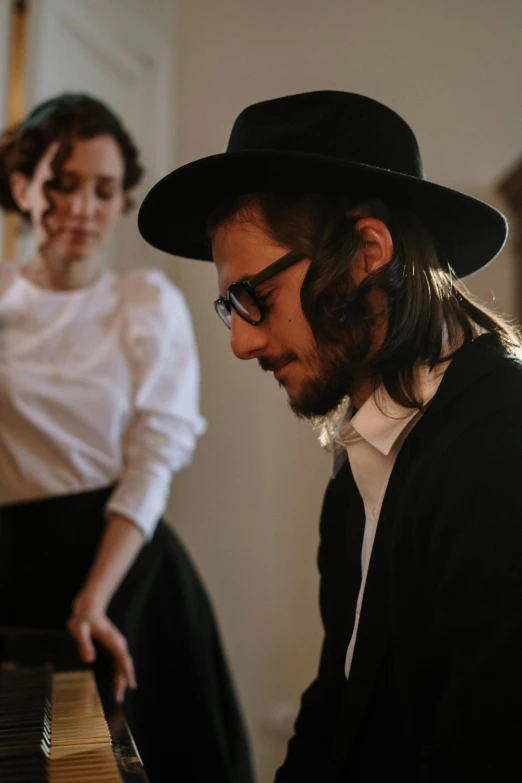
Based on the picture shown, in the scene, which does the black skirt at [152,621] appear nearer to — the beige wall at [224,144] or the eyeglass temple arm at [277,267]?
the beige wall at [224,144]

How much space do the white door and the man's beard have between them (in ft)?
5.21

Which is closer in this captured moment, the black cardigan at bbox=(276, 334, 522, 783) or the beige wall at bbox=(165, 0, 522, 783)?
the black cardigan at bbox=(276, 334, 522, 783)

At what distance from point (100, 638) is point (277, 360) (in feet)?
2.31

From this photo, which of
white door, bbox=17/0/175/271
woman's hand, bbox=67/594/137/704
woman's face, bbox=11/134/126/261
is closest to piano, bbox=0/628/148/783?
woman's hand, bbox=67/594/137/704

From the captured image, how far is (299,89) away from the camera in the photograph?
2252 mm

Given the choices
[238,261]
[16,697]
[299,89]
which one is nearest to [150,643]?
[16,697]

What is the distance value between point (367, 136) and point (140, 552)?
100 centimetres

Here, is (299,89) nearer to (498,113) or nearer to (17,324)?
(498,113)

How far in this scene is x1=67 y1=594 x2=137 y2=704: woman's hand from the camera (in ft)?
4.41

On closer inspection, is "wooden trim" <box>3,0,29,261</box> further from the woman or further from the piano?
the piano

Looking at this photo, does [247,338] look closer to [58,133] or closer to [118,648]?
[118,648]

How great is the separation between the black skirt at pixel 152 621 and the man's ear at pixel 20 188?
662 mm

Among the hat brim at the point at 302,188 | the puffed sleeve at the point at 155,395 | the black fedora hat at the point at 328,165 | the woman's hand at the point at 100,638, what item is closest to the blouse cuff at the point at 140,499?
the puffed sleeve at the point at 155,395

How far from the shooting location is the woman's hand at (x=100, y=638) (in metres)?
1.34
